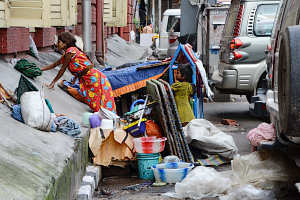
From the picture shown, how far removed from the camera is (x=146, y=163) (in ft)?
23.3

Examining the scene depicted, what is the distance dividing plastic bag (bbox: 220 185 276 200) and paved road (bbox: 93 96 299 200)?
315 millimetres

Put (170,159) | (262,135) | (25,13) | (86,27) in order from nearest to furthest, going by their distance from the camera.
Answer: (170,159) < (262,135) < (25,13) < (86,27)

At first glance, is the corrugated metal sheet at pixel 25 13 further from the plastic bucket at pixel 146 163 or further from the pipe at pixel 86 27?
the pipe at pixel 86 27

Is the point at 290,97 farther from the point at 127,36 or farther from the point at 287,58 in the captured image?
the point at 127,36

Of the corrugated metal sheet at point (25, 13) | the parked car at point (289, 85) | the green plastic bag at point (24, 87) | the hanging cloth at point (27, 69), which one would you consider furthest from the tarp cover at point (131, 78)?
the parked car at point (289, 85)

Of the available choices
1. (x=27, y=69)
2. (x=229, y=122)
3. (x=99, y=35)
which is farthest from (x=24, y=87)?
(x=99, y=35)

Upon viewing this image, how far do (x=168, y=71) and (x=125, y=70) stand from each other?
742 millimetres

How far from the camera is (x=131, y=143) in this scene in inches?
290

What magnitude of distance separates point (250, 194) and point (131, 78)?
16.4 ft

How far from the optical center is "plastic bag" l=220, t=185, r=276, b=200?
18.2ft

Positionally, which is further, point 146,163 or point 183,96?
point 183,96

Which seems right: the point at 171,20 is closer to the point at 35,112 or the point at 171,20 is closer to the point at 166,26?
the point at 166,26

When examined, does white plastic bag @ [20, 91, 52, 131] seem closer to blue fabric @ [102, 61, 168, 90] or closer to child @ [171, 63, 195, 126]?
child @ [171, 63, 195, 126]

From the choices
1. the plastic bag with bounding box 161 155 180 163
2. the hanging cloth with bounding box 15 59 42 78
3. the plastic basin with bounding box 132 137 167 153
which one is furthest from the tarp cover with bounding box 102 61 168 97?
the plastic bag with bounding box 161 155 180 163
